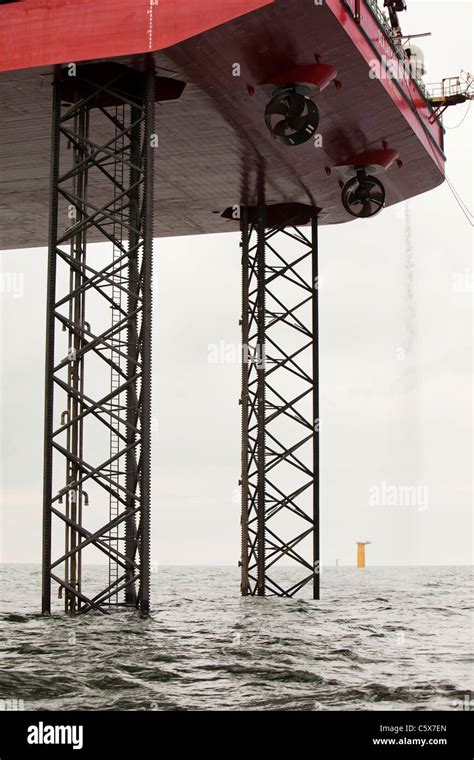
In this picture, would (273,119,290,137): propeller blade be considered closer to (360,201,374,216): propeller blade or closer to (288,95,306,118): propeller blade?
(288,95,306,118): propeller blade

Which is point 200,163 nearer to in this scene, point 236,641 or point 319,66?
point 319,66

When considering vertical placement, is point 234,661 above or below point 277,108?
below

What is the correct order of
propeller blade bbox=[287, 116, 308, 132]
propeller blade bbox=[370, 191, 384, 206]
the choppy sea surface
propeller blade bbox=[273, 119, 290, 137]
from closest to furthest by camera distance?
the choppy sea surface → propeller blade bbox=[287, 116, 308, 132] → propeller blade bbox=[273, 119, 290, 137] → propeller blade bbox=[370, 191, 384, 206]

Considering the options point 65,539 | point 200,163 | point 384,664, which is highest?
point 200,163

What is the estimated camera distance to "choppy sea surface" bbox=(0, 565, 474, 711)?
579 inches

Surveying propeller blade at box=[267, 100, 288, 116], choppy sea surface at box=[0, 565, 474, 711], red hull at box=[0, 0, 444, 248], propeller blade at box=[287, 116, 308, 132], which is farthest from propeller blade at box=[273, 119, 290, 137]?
choppy sea surface at box=[0, 565, 474, 711]

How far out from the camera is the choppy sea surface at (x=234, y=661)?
48.3ft

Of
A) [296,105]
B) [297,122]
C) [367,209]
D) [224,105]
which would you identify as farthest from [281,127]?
[367,209]

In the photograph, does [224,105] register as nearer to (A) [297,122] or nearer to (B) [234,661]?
(A) [297,122]

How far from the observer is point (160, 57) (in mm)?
22734

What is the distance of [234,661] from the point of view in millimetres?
18375
